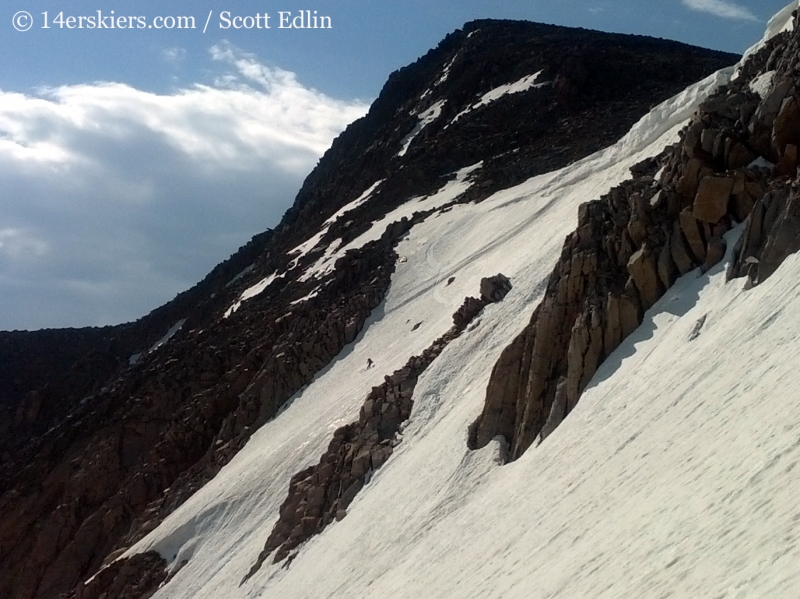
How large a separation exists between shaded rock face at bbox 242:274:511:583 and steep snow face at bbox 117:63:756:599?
576 millimetres

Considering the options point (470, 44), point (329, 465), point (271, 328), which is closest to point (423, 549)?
point (329, 465)

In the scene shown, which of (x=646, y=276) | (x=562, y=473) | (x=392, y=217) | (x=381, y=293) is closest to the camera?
(x=562, y=473)

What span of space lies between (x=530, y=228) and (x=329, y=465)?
50.4 feet

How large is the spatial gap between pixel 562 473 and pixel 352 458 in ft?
36.5

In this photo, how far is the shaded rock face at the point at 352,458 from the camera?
2467 centimetres

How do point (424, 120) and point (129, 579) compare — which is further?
point (424, 120)

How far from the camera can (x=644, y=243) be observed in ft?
63.6

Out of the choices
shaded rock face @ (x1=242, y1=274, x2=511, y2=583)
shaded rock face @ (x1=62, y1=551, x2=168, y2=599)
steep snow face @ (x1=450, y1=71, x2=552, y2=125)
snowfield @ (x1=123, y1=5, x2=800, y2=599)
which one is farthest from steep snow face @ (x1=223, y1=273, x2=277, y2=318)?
shaded rock face @ (x1=242, y1=274, x2=511, y2=583)

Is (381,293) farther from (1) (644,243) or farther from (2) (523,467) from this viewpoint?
(2) (523,467)

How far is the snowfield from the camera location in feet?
32.2

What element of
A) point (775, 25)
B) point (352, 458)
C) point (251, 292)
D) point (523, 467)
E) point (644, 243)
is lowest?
point (523, 467)

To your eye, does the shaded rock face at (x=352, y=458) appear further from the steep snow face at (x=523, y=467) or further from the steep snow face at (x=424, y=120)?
the steep snow face at (x=424, y=120)

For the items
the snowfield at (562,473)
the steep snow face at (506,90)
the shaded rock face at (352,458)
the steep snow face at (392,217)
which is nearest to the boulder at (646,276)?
the snowfield at (562,473)

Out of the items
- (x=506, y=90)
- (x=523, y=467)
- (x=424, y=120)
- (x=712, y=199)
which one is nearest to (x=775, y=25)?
(x=712, y=199)
